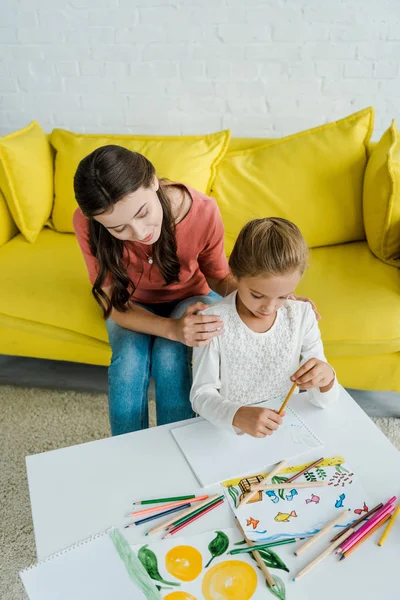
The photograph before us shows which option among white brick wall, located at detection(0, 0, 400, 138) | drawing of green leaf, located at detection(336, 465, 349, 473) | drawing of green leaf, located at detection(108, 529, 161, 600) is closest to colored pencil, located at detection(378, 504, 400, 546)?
drawing of green leaf, located at detection(336, 465, 349, 473)

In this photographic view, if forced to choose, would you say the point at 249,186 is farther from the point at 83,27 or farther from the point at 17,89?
the point at 17,89

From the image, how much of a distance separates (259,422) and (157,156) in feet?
3.89

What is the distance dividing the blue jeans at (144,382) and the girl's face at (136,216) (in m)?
0.29

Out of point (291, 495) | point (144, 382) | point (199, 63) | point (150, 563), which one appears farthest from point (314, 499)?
point (199, 63)

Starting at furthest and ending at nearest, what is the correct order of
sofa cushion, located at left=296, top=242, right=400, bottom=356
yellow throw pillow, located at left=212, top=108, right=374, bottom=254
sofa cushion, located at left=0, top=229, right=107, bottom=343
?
yellow throw pillow, located at left=212, top=108, right=374, bottom=254, sofa cushion, located at left=0, top=229, right=107, bottom=343, sofa cushion, located at left=296, top=242, right=400, bottom=356

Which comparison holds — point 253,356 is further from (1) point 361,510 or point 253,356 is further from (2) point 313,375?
(1) point 361,510

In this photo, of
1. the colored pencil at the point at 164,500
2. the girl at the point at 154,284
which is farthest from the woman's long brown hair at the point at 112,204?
the colored pencil at the point at 164,500

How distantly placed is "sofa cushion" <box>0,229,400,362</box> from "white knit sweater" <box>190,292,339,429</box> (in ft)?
1.12

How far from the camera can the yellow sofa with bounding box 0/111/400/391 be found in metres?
1.49

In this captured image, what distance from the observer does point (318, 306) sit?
153cm

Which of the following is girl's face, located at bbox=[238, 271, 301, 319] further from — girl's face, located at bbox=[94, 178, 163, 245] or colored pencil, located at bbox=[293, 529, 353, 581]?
colored pencil, located at bbox=[293, 529, 353, 581]

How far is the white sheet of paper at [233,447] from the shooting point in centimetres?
94

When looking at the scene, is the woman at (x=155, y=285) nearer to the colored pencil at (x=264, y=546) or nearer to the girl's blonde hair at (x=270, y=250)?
the girl's blonde hair at (x=270, y=250)

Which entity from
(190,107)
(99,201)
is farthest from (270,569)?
(190,107)
